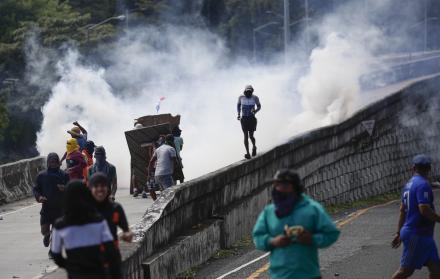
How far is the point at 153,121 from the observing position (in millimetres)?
27031

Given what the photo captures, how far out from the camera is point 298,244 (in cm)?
851

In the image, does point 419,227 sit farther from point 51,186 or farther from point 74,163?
point 74,163

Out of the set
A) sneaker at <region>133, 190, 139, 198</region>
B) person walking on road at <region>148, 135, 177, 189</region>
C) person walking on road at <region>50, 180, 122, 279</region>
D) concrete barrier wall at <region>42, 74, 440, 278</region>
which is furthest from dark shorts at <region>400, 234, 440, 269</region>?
sneaker at <region>133, 190, 139, 198</region>

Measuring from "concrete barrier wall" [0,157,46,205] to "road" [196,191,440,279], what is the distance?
9.07 meters

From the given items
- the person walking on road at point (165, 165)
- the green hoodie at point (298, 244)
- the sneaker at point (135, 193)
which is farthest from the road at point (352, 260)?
the sneaker at point (135, 193)

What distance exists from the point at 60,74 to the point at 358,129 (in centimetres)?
2466

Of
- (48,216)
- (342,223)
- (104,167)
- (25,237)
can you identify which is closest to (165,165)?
(25,237)

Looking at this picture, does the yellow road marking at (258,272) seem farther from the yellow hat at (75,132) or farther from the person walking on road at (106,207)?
the yellow hat at (75,132)

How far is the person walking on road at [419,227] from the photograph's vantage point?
11.3 meters

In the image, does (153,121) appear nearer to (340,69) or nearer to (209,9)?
(340,69)

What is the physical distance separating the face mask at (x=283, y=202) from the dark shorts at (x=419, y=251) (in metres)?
3.24

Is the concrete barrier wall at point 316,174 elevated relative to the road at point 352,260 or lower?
elevated

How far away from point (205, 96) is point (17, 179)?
18834mm

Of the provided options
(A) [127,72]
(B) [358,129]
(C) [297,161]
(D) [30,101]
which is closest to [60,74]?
(A) [127,72]
